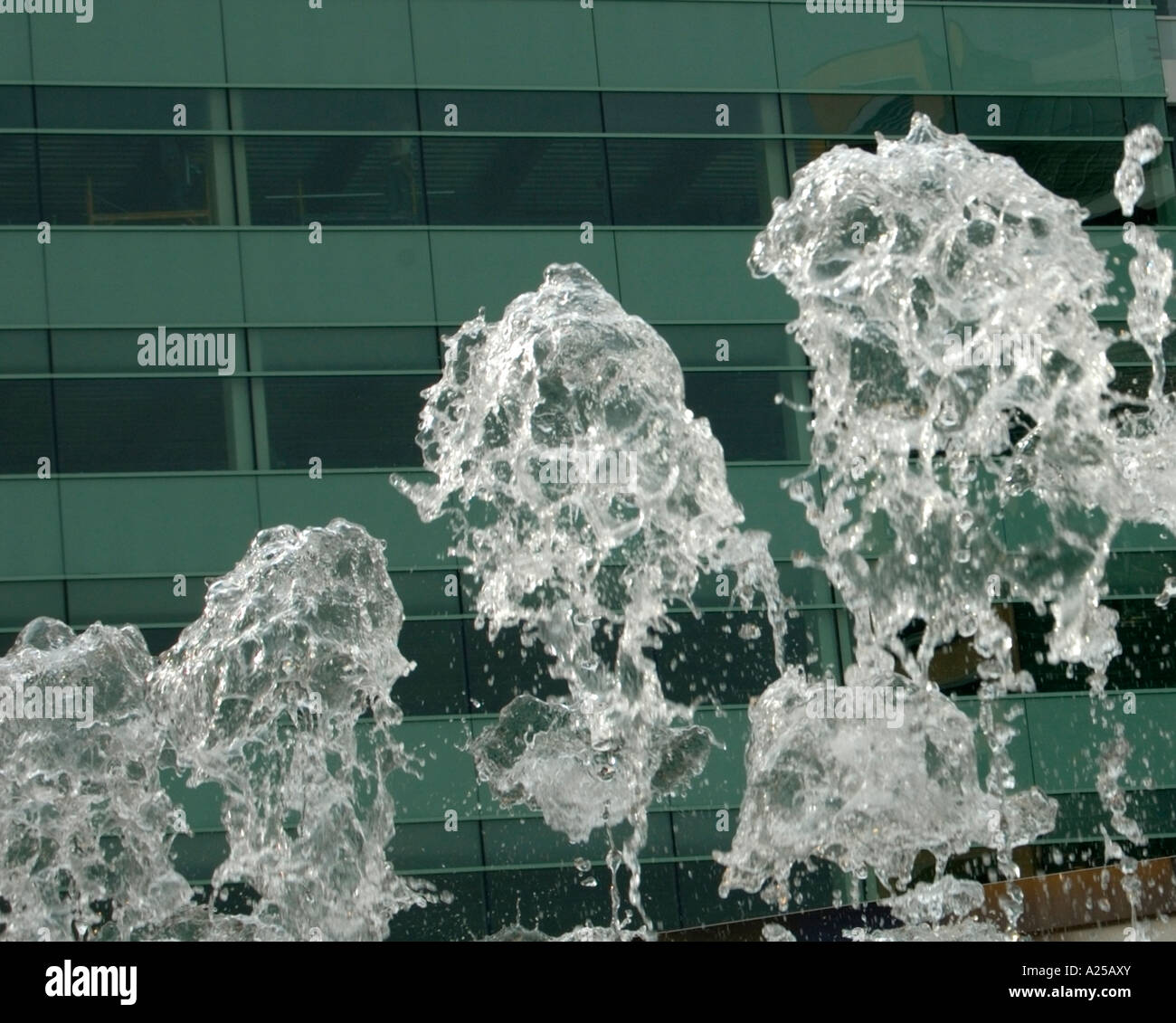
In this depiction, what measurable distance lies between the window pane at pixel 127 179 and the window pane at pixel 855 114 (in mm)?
5353

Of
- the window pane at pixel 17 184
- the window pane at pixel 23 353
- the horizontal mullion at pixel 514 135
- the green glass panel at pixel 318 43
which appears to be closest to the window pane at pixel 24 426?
the window pane at pixel 23 353

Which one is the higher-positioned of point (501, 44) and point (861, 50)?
point (501, 44)

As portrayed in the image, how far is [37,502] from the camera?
16281mm

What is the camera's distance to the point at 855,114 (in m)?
18.1

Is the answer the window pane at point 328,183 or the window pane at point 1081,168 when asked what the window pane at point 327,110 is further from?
the window pane at point 1081,168

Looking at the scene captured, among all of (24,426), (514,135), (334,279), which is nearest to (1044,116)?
(514,135)

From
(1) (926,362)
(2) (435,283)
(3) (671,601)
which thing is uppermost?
(2) (435,283)

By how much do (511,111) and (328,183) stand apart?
1779mm

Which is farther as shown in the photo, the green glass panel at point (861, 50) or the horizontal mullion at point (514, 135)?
the green glass panel at point (861, 50)

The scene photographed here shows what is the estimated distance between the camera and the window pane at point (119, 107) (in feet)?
55.5

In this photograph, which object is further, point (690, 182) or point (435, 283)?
point (690, 182)

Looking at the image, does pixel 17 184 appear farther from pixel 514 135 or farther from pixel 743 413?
pixel 743 413

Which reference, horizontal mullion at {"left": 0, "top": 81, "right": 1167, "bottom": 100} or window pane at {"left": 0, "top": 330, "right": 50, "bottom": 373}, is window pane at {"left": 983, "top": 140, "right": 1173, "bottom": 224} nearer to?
horizontal mullion at {"left": 0, "top": 81, "right": 1167, "bottom": 100}
